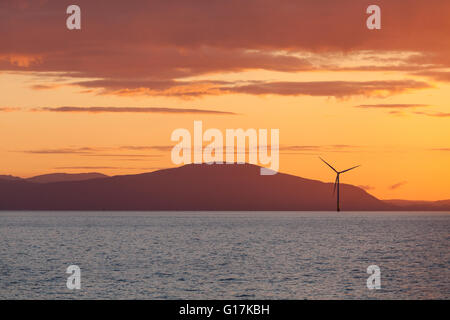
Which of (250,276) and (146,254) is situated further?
(146,254)

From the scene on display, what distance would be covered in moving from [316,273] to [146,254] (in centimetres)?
4402

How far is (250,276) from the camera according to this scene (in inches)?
3292

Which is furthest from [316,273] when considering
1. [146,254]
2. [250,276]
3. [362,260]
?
[146,254]

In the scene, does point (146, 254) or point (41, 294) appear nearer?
point (41, 294)

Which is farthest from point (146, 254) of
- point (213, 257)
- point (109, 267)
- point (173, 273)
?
point (173, 273)

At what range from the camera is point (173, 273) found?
87.4m
